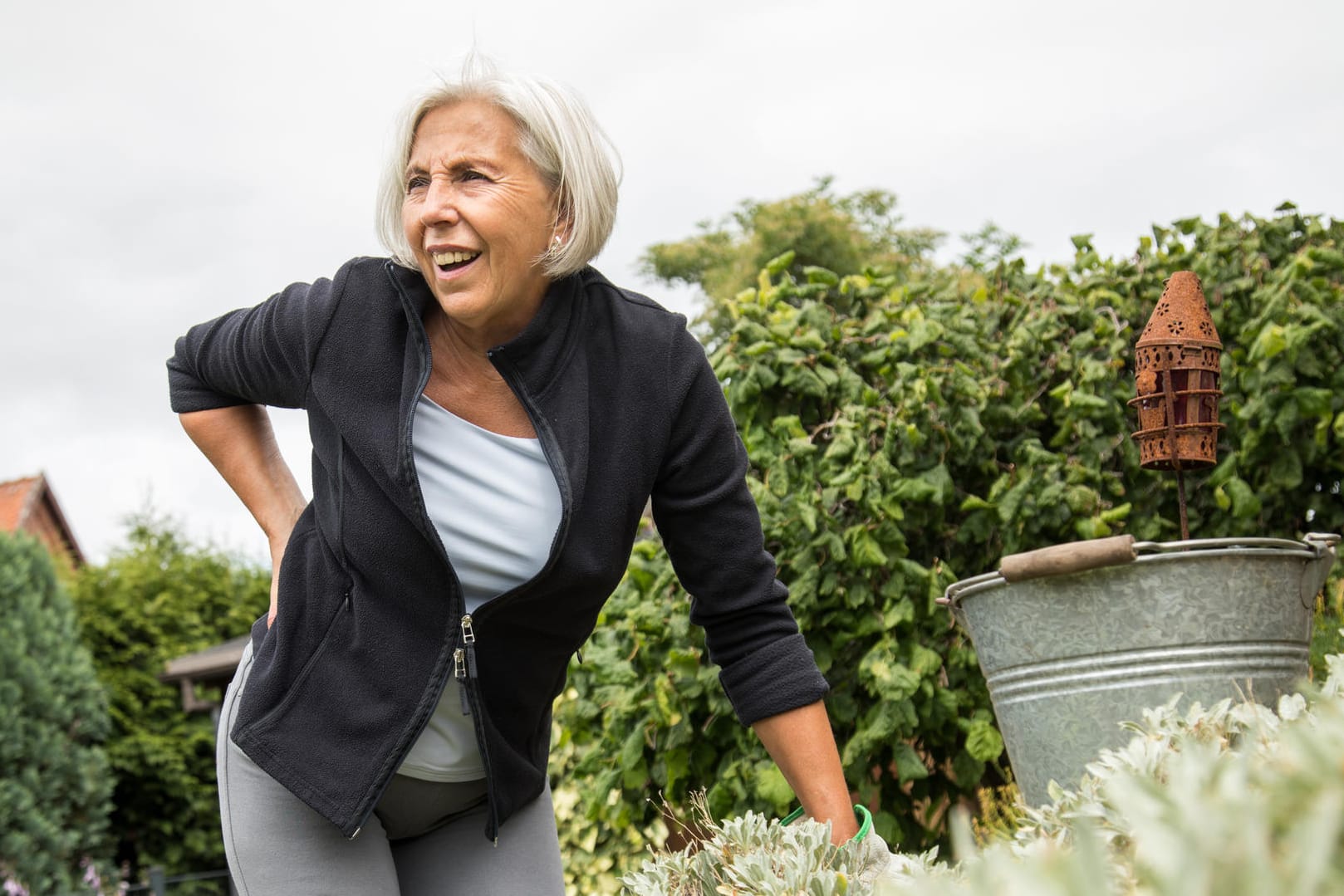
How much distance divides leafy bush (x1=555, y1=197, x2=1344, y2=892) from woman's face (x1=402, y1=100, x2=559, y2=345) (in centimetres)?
158

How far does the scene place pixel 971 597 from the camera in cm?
261

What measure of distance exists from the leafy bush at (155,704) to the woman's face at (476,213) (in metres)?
8.76

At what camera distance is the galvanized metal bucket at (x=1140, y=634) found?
2.36 m

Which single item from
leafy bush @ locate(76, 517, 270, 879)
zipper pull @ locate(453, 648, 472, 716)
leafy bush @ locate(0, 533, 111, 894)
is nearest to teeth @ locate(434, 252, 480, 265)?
zipper pull @ locate(453, 648, 472, 716)

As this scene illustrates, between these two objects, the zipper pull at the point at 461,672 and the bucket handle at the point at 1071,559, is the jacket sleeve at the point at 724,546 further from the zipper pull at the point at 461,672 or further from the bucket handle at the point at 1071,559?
the bucket handle at the point at 1071,559

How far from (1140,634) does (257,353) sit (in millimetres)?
1692

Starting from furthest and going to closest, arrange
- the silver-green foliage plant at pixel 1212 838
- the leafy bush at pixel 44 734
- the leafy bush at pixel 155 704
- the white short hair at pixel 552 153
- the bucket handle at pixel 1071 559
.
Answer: the leafy bush at pixel 155 704 → the leafy bush at pixel 44 734 → the bucket handle at pixel 1071 559 → the white short hair at pixel 552 153 → the silver-green foliage plant at pixel 1212 838

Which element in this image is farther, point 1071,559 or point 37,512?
point 37,512

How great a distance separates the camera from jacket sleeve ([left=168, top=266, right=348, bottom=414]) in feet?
6.21

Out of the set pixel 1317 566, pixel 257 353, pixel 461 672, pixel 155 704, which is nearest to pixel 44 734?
pixel 155 704

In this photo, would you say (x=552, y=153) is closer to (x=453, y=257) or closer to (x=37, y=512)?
(x=453, y=257)

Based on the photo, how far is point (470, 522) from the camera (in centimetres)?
180

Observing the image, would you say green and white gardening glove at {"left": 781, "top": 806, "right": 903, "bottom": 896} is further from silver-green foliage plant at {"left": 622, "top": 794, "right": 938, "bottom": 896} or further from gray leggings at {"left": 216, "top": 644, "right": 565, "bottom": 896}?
gray leggings at {"left": 216, "top": 644, "right": 565, "bottom": 896}

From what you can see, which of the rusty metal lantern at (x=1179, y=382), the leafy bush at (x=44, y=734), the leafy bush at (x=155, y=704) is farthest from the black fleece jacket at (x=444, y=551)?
the leafy bush at (x=155, y=704)
